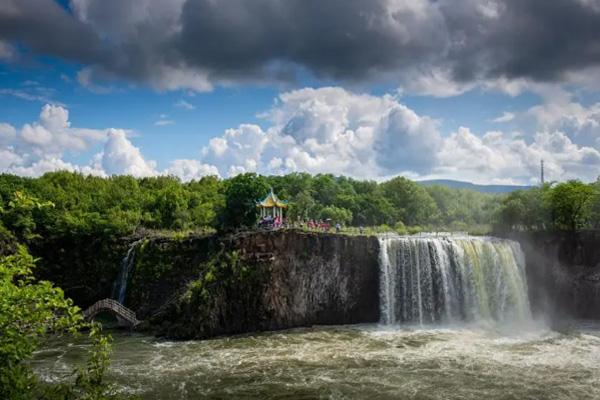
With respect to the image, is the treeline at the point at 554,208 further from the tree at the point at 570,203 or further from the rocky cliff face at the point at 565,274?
the rocky cliff face at the point at 565,274

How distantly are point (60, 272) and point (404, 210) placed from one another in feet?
183

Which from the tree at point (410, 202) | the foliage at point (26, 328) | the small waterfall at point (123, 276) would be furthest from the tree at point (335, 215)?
the foliage at point (26, 328)

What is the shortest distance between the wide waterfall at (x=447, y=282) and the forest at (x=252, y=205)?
1087cm

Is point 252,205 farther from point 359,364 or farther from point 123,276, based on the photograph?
point 359,364

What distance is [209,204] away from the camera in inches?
2933

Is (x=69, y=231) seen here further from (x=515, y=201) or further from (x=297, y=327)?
(x=515, y=201)

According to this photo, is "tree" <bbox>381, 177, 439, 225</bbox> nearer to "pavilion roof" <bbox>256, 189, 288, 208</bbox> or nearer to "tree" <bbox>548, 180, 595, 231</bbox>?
"tree" <bbox>548, 180, 595, 231</bbox>

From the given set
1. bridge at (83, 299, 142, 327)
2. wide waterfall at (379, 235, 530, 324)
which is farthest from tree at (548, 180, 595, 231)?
bridge at (83, 299, 142, 327)

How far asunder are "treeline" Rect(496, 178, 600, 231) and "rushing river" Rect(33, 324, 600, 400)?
13.7 metres

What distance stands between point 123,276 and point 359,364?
30.4 m

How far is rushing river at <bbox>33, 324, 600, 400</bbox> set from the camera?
27.9 metres

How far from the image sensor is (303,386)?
1136 inches

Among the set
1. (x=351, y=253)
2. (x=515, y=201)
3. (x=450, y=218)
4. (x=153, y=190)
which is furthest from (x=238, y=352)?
(x=450, y=218)

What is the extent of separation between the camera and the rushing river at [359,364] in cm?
2789
